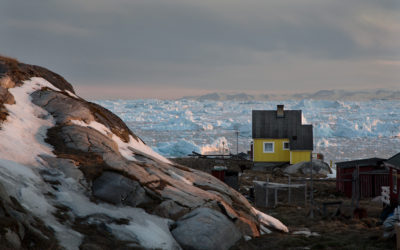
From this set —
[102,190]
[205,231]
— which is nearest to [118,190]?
[102,190]

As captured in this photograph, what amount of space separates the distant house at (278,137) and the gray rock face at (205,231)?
104 feet

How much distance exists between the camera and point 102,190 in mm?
12070

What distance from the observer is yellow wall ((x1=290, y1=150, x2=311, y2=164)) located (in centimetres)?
4319

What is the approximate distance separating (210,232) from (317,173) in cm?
3080

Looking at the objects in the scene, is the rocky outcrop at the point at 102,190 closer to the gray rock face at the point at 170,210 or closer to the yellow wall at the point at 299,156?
the gray rock face at the point at 170,210

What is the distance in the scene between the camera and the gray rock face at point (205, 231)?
11453 mm

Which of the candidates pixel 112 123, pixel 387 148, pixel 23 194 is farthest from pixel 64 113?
pixel 387 148

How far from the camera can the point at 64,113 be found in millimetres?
15766

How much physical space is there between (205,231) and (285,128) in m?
33.8

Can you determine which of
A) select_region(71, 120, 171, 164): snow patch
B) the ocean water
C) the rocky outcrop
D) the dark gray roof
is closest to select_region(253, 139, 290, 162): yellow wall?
the dark gray roof

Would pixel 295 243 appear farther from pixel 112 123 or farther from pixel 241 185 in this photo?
pixel 241 185

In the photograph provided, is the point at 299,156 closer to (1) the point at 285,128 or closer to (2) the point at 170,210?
(1) the point at 285,128

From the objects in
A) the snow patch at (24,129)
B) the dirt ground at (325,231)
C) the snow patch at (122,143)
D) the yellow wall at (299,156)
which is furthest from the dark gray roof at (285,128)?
the snow patch at (24,129)

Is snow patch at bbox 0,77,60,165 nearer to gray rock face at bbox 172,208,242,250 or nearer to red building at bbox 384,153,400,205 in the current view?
gray rock face at bbox 172,208,242,250
